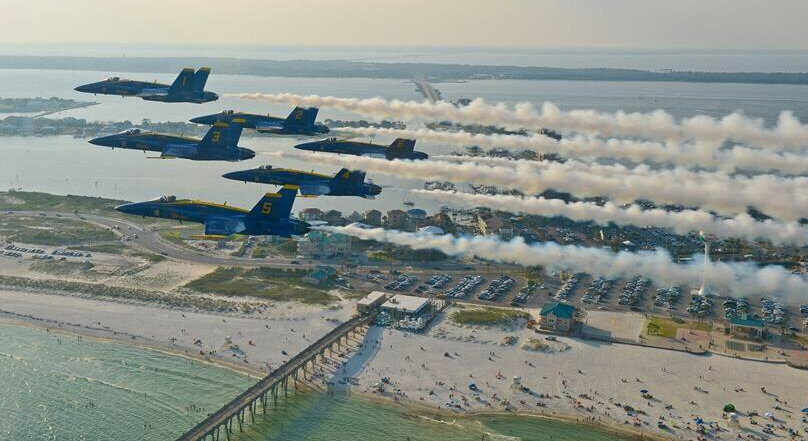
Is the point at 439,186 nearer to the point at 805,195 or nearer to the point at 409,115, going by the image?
the point at 409,115

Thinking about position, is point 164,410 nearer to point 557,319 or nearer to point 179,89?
point 179,89

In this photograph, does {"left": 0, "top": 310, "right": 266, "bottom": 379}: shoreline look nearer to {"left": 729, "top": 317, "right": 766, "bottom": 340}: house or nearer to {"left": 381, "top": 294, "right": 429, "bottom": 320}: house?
{"left": 381, "top": 294, "right": 429, "bottom": 320}: house

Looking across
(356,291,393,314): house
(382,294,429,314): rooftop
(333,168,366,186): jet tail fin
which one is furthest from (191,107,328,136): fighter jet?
(382,294,429,314): rooftop

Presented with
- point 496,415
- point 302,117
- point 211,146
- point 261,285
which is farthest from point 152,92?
point 496,415

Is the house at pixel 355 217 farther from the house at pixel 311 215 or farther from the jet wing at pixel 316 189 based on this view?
the jet wing at pixel 316 189

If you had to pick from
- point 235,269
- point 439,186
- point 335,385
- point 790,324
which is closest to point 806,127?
point 790,324

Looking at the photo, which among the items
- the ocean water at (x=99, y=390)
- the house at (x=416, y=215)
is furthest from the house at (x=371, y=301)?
the house at (x=416, y=215)
